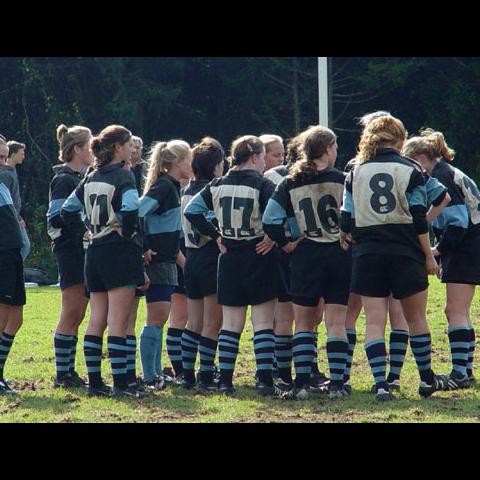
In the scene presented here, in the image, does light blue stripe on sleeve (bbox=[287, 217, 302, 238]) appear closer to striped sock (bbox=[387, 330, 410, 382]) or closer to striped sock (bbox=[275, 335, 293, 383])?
striped sock (bbox=[275, 335, 293, 383])

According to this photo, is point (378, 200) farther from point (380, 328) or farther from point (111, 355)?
point (111, 355)

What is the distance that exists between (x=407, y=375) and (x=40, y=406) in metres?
3.09

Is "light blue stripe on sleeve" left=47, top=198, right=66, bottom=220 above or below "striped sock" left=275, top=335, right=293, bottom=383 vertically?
above

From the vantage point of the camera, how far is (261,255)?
8.51 m

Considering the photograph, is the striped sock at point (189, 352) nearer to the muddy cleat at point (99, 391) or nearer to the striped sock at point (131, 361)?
the striped sock at point (131, 361)

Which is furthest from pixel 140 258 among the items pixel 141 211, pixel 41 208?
pixel 41 208

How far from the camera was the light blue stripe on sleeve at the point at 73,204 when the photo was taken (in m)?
8.75

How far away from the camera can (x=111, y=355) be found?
8469mm

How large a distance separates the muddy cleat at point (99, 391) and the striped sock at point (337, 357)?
1.74 metres

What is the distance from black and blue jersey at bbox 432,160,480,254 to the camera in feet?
28.3

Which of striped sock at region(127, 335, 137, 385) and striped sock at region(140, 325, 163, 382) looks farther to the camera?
striped sock at region(140, 325, 163, 382)

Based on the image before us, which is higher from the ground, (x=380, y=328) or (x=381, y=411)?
(x=380, y=328)

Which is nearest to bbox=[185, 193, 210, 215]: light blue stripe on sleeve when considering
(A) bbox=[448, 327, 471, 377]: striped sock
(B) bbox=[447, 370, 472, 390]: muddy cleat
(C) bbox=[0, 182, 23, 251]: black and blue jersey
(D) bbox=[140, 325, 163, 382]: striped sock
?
(D) bbox=[140, 325, 163, 382]: striped sock

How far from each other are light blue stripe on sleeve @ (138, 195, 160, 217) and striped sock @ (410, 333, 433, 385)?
7.65ft
